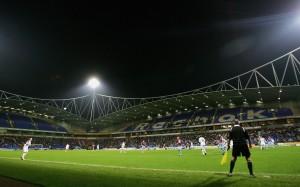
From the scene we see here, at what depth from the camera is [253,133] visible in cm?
5934

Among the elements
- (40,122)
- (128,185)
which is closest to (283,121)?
(128,185)

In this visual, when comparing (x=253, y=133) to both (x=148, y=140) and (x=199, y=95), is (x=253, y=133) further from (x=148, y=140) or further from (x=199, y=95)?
(x=148, y=140)

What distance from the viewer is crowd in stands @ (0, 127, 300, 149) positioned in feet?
170

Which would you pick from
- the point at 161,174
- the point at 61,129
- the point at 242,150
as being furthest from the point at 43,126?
the point at 242,150

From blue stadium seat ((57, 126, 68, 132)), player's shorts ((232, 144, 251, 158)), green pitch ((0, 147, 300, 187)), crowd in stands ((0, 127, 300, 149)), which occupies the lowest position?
green pitch ((0, 147, 300, 187))

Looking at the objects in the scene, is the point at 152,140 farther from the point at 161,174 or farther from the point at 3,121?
the point at 161,174

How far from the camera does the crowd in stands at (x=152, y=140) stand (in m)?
51.7

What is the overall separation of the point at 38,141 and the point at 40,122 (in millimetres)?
11377

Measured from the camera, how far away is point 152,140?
80.4 meters

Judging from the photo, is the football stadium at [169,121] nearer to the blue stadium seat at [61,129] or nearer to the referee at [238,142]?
the blue stadium seat at [61,129]

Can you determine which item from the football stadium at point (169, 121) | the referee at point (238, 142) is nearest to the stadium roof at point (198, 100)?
the football stadium at point (169, 121)

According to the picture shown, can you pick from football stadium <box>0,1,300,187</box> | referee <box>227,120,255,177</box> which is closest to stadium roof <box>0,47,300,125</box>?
football stadium <box>0,1,300,187</box>

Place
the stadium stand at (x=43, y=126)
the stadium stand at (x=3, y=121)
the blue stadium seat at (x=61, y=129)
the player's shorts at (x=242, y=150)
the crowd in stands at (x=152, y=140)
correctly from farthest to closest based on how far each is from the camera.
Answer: the blue stadium seat at (x=61, y=129)
the stadium stand at (x=43, y=126)
the stadium stand at (x=3, y=121)
the crowd in stands at (x=152, y=140)
the player's shorts at (x=242, y=150)

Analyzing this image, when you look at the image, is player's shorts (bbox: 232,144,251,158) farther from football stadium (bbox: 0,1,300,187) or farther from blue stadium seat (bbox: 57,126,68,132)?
blue stadium seat (bbox: 57,126,68,132)
